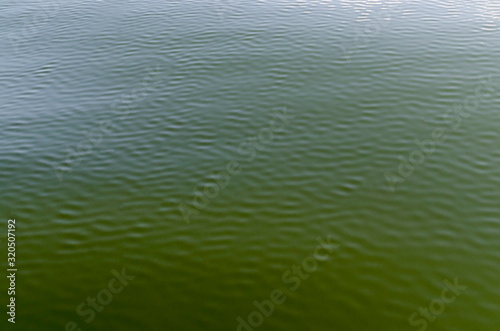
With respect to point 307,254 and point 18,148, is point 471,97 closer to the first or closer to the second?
point 307,254

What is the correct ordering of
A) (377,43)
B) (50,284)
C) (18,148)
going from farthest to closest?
(377,43) < (18,148) < (50,284)

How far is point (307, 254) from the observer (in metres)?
14.8

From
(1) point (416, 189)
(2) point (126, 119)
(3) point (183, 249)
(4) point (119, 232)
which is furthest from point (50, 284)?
(1) point (416, 189)

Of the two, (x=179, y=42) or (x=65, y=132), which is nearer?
(x=65, y=132)

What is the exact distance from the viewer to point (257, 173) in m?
18.3

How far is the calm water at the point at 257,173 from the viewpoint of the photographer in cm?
1360

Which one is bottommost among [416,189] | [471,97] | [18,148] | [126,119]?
[416,189]

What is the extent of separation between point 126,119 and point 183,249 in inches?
336

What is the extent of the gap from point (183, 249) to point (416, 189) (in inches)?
279

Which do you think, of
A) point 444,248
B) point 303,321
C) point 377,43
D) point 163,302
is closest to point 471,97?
point 377,43

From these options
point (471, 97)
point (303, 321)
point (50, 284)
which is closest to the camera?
point (303, 321)

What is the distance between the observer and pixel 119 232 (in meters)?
15.9

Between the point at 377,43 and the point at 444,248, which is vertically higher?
the point at 377,43

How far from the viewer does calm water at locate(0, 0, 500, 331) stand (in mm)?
13602
